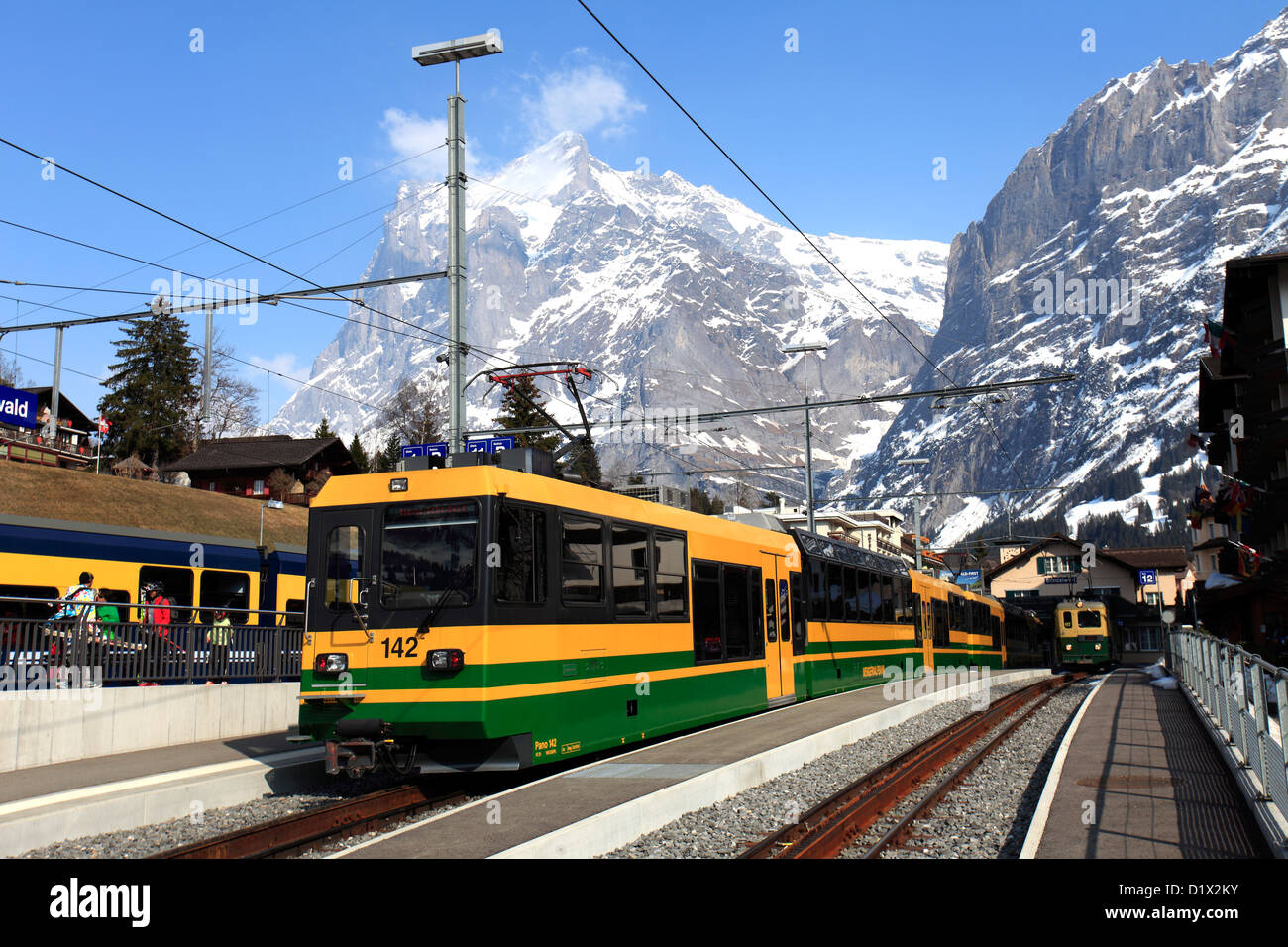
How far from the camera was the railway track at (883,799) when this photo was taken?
845 cm

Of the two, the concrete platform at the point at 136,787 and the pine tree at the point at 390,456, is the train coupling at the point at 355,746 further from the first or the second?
the pine tree at the point at 390,456

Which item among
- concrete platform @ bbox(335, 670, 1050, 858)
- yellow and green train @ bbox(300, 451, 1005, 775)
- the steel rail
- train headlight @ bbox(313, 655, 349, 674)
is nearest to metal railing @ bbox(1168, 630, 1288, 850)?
the steel rail

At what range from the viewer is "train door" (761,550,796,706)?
17938 millimetres

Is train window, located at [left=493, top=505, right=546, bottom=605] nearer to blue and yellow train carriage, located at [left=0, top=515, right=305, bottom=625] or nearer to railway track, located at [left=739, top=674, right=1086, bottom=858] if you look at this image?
railway track, located at [left=739, top=674, right=1086, bottom=858]

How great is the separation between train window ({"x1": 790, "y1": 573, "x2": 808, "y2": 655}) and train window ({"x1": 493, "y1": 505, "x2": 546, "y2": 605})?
9079 mm

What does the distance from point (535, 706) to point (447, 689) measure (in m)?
1.01

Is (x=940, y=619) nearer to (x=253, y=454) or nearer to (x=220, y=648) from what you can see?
(x=220, y=648)

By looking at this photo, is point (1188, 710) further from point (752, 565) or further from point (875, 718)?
point (752, 565)

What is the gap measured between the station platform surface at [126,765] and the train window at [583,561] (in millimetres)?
3292

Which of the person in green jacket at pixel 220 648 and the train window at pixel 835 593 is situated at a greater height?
the train window at pixel 835 593

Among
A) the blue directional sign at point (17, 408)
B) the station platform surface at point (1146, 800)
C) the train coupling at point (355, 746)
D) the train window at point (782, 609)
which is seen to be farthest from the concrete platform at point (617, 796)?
the blue directional sign at point (17, 408)

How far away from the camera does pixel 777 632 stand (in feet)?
60.5
